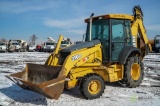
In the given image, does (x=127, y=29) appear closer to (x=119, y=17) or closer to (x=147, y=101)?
(x=119, y=17)

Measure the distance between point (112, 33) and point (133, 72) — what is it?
2.04m

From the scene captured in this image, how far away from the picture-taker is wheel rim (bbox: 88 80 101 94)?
6832mm

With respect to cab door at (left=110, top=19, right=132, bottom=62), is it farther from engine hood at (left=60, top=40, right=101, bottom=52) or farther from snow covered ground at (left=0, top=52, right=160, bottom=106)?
snow covered ground at (left=0, top=52, right=160, bottom=106)

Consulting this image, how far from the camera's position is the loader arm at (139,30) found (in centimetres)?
891

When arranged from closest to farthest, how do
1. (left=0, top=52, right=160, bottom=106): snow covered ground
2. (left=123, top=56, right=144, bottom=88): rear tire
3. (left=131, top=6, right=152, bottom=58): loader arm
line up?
(left=0, top=52, right=160, bottom=106): snow covered ground
(left=123, top=56, right=144, bottom=88): rear tire
(left=131, top=6, right=152, bottom=58): loader arm

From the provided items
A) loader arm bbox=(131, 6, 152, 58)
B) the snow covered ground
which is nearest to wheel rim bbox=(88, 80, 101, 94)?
the snow covered ground

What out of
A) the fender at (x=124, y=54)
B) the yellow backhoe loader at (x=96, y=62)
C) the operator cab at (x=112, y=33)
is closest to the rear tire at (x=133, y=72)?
the yellow backhoe loader at (x=96, y=62)

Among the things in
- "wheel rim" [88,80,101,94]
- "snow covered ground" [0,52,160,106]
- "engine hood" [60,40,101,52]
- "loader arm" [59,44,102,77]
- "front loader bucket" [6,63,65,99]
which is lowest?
"snow covered ground" [0,52,160,106]

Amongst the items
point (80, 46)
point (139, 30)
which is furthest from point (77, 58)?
point (139, 30)

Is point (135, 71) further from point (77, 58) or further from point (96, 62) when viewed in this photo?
point (77, 58)

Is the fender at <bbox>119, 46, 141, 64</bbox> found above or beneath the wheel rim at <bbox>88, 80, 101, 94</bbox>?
above

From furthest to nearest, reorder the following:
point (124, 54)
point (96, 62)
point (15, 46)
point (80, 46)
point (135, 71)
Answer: point (15, 46) → point (135, 71) → point (124, 54) → point (96, 62) → point (80, 46)

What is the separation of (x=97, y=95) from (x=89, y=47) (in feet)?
5.10

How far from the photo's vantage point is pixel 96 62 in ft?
24.6
